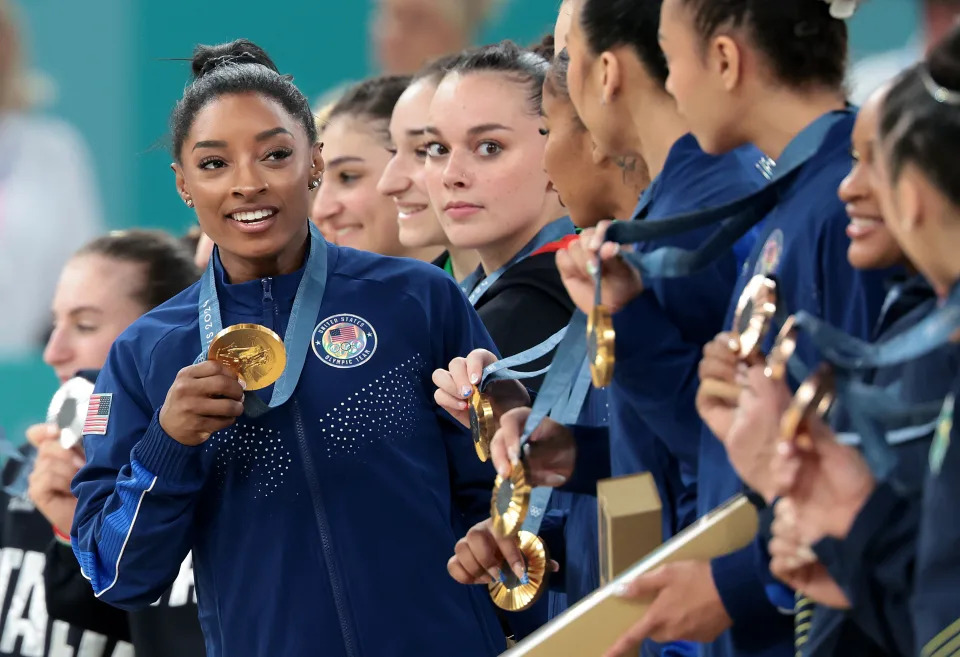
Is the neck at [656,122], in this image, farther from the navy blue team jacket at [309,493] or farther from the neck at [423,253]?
the neck at [423,253]

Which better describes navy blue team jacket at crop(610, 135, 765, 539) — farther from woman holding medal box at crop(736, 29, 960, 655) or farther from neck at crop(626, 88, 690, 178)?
woman holding medal box at crop(736, 29, 960, 655)

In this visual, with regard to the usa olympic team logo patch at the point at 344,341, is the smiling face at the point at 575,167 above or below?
above

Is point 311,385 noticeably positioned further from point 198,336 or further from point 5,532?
point 5,532

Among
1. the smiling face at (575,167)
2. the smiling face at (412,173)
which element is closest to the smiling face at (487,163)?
the smiling face at (412,173)

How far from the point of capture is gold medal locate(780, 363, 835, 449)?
136 centimetres

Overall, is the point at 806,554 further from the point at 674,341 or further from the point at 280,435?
the point at 280,435

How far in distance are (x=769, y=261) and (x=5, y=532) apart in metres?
2.52

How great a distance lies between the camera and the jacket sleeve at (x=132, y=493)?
229cm

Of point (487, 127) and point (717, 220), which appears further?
point (487, 127)

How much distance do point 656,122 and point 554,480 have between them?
52cm

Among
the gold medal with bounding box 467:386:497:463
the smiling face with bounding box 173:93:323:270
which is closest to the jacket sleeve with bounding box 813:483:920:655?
the gold medal with bounding box 467:386:497:463

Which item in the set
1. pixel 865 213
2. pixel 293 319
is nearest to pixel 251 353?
pixel 293 319

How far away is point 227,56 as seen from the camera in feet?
8.61

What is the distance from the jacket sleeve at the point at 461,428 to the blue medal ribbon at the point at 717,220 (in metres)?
0.74
